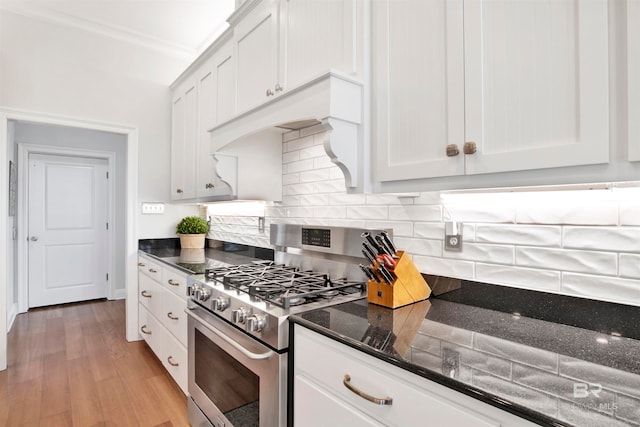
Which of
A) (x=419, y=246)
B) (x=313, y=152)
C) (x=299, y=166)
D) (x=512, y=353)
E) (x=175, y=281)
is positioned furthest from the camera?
(x=175, y=281)

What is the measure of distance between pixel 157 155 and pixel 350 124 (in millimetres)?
2725

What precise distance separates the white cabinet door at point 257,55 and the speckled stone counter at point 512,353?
46.8 inches

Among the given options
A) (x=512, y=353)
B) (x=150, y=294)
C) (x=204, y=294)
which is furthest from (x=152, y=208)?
(x=512, y=353)

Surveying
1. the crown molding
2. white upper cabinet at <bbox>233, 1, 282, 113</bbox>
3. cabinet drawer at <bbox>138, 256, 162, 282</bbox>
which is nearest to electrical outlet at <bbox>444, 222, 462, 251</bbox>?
white upper cabinet at <bbox>233, 1, 282, 113</bbox>

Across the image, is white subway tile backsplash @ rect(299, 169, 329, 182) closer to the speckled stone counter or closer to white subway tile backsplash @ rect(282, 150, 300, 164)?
white subway tile backsplash @ rect(282, 150, 300, 164)

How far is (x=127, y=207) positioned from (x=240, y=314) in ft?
7.93

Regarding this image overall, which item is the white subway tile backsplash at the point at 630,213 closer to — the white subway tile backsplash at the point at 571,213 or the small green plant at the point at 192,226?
the white subway tile backsplash at the point at 571,213

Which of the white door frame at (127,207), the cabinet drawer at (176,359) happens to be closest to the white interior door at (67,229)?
the white door frame at (127,207)

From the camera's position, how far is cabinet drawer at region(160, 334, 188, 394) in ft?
7.08

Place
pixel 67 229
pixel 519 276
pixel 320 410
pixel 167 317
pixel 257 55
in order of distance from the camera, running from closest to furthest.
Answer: pixel 320 410 → pixel 519 276 → pixel 257 55 → pixel 167 317 → pixel 67 229

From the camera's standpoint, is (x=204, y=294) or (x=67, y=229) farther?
(x=67, y=229)

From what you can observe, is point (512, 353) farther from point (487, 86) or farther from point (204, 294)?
point (204, 294)

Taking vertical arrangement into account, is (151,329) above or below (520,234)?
below

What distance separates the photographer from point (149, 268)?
9.67ft
